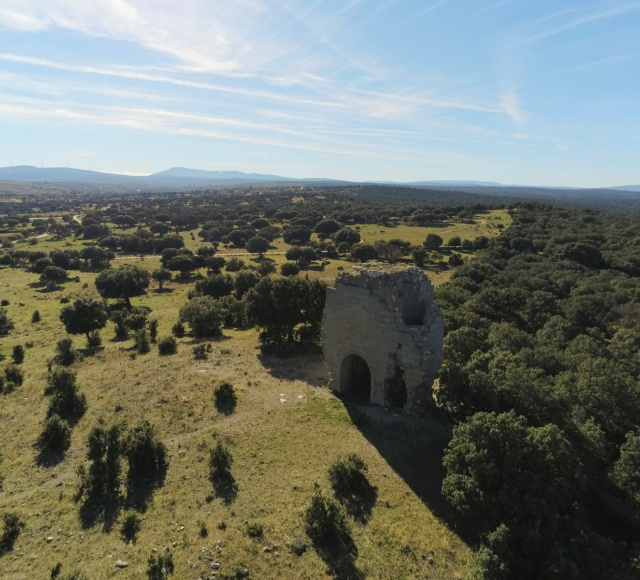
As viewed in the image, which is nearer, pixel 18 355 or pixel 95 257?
pixel 18 355

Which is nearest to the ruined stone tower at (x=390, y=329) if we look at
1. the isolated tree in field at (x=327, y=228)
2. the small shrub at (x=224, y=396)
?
the small shrub at (x=224, y=396)

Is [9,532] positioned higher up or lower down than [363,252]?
higher up

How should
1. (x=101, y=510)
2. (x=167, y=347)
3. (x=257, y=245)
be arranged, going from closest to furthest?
(x=101, y=510) → (x=167, y=347) → (x=257, y=245)

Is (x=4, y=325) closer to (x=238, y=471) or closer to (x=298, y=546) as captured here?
(x=238, y=471)

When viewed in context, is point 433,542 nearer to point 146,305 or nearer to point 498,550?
point 498,550

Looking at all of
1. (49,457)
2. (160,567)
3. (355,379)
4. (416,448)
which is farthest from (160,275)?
(160,567)

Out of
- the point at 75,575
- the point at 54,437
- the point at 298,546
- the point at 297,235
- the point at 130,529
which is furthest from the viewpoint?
the point at 297,235

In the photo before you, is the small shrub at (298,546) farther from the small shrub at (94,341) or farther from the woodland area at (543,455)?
the small shrub at (94,341)
